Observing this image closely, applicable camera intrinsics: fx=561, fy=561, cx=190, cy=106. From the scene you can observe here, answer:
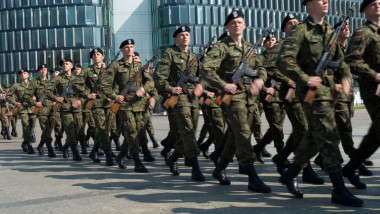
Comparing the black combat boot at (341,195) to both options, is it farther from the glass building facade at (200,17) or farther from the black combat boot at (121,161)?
the glass building facade at (200,17)

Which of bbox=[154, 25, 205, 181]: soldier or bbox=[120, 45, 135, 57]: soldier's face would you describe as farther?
bbox=[120, 45, 135, 57]: soldier's face

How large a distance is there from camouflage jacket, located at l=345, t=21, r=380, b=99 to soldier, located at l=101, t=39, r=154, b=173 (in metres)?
3.76

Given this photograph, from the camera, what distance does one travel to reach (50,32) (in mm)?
56031

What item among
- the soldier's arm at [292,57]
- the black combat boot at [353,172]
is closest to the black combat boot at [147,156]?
the black combat boot at [353,172]

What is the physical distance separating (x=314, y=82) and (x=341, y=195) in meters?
1.08

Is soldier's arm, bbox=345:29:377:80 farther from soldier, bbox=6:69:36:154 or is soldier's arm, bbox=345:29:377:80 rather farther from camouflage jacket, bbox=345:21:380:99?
soldier, bbox=6:69:36:154

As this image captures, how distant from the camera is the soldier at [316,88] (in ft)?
17.2

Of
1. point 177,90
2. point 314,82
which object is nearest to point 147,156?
point 177,90

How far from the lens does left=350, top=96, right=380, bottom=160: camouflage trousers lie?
5594 millimetres

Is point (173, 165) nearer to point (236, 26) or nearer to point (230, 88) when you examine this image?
point (230, 88)

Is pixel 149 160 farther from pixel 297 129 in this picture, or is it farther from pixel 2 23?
pixel 2 23

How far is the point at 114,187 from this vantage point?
6930 mm

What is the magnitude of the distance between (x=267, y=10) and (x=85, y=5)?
2034 cm

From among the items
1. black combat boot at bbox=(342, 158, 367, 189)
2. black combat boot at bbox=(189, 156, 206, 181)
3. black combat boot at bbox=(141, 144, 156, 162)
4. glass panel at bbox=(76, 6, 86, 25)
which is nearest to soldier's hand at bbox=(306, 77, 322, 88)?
black combat boot at bbox=(342, 158, 367, 189)
